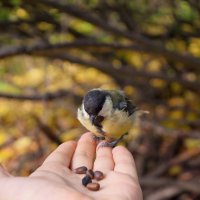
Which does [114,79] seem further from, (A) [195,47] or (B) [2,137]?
(B) [2,137]

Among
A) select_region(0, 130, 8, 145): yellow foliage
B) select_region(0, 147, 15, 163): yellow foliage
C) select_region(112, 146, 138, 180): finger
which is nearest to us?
select_region(112, 146, 138, 180): finger

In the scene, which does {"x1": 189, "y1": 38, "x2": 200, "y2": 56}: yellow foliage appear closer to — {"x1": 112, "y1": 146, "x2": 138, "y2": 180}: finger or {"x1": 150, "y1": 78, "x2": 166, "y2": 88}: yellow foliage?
{"x1": 150, "y1": 78, "x2": 166, "y2": 88}: yellow foliage

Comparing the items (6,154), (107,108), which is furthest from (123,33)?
(6,154)


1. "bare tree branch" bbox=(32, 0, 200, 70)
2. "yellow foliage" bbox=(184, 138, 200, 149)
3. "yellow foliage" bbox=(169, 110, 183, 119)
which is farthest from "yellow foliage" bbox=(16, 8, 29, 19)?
"yellow foliage" bbox=(184, 138, 200, 149)

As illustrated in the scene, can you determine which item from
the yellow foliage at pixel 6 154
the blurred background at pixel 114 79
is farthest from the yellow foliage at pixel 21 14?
the yellow foliage at pixel 6 154

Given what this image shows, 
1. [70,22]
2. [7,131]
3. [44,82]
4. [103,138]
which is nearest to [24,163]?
[7,131]

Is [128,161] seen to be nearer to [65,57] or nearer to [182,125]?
[65,57]
